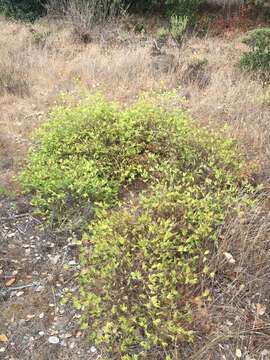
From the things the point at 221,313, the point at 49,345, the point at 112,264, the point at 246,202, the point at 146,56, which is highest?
the point at 146,56

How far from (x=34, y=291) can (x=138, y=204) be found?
1050mm

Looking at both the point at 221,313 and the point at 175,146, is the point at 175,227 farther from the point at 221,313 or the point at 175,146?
the point at 175,146

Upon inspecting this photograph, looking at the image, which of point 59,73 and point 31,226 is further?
point 59,73

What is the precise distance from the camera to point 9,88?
5551 millimetres

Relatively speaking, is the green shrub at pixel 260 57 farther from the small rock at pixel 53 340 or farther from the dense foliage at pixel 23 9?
A: the dense foliage at pixel 23 9

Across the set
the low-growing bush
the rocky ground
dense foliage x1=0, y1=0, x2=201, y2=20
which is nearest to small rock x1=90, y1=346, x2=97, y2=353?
the rocky ground

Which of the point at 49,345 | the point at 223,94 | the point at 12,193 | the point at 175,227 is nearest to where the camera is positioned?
the point at 49,345

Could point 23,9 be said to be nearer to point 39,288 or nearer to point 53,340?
point 39,288

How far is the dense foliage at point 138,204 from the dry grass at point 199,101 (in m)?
0.17

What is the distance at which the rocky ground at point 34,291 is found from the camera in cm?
228

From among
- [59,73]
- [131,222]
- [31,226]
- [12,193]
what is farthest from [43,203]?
[59,73]

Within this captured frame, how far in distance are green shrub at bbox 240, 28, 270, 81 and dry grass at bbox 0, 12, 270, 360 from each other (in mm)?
216

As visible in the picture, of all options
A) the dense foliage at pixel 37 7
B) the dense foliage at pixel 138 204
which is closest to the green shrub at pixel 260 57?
the dense foliage at pixel 138 204

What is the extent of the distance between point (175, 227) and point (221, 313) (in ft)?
2.12
